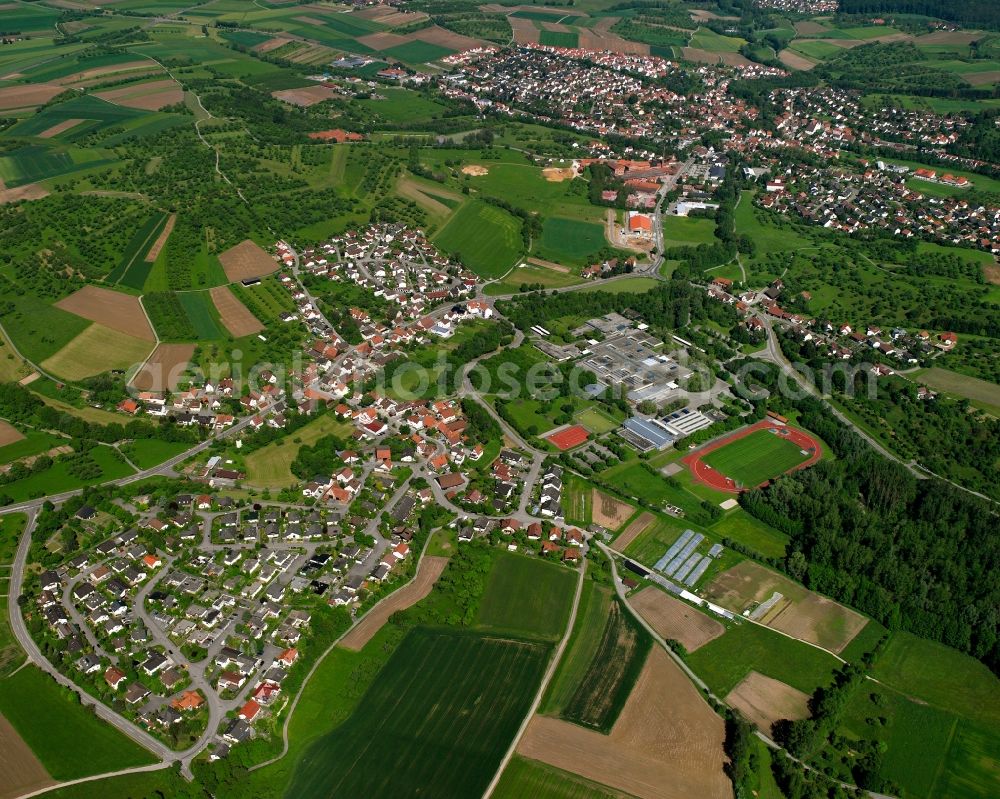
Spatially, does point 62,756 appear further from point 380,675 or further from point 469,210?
point 469,210

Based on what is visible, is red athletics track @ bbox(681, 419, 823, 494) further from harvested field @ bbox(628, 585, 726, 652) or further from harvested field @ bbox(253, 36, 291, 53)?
harvested field @ bbox(253, 36, 291, 53)

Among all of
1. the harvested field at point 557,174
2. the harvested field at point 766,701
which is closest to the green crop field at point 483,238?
the harvested field at point 557,174

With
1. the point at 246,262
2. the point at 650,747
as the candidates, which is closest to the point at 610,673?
the point at 650,747

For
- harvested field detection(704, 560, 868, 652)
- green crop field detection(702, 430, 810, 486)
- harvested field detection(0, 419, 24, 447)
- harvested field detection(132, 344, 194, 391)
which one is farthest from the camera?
harvested field detection(132, 344, 194, 391)

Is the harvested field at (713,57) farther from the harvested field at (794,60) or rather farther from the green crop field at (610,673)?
the green crop field at (610,673)

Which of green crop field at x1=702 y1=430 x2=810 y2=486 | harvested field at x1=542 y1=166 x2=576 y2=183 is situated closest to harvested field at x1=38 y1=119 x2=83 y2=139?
harvested field at x1=542 y1=166 x2=576 y2=183

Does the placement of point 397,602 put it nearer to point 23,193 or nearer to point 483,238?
point 483,238

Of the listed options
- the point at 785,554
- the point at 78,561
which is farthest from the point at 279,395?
the point at 785,554
